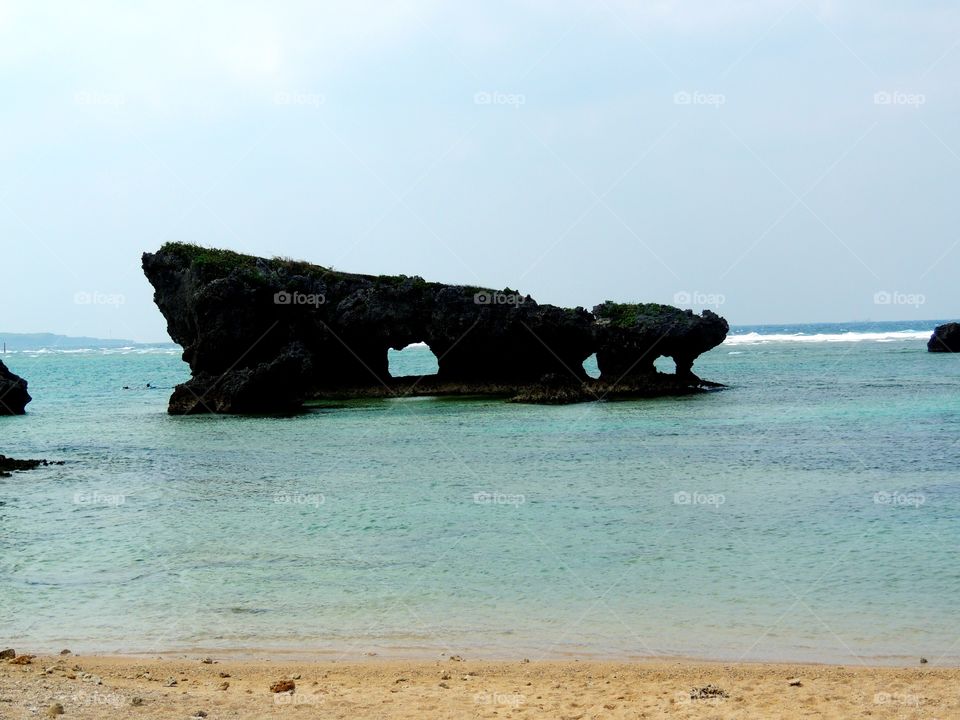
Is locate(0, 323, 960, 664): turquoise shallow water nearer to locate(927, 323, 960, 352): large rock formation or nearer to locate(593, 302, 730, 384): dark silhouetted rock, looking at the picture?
locate(593, 302, 730, 384): dark silhouetted rock

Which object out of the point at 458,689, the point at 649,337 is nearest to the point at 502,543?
the point at 458,689

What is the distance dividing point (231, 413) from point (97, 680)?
3573cm

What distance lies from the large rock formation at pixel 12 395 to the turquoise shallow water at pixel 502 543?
47.7 ft

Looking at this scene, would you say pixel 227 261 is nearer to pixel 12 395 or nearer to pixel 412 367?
pixel 12 395

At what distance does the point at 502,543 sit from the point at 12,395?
40.4m

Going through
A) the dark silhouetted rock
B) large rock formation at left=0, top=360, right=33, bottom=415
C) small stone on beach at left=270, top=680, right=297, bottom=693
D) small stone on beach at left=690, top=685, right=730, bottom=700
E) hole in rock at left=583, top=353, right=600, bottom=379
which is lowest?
small stone on beach at left=270, top=680, right=297, bottom=693

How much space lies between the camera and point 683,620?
1230 cm

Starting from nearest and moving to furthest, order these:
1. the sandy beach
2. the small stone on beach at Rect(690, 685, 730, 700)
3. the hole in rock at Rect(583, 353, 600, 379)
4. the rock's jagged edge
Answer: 1. the sandy beach
2. the small stone on beach at Rect(690, 685, 730, 700)
3. the rock's jagged edge
4. the hole in rock at Rect(583, 353, 600, 379)

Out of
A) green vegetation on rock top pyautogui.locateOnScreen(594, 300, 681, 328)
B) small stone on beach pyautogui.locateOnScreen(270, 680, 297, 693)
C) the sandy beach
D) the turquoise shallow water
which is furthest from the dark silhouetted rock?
small stone on beach pyautogui.locateOnScreen(270, 680, 297, 693)

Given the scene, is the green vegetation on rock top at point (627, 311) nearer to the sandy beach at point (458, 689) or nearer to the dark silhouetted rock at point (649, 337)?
the dark silhouetted rock at point (649, 337)

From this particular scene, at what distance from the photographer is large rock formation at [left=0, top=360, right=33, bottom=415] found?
48.0 metres

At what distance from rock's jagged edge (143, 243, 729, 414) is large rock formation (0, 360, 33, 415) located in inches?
342

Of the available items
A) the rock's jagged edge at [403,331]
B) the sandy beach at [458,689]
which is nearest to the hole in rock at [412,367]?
the rock's jagged edge at [403,331]

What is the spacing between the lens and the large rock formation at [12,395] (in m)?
48.0
